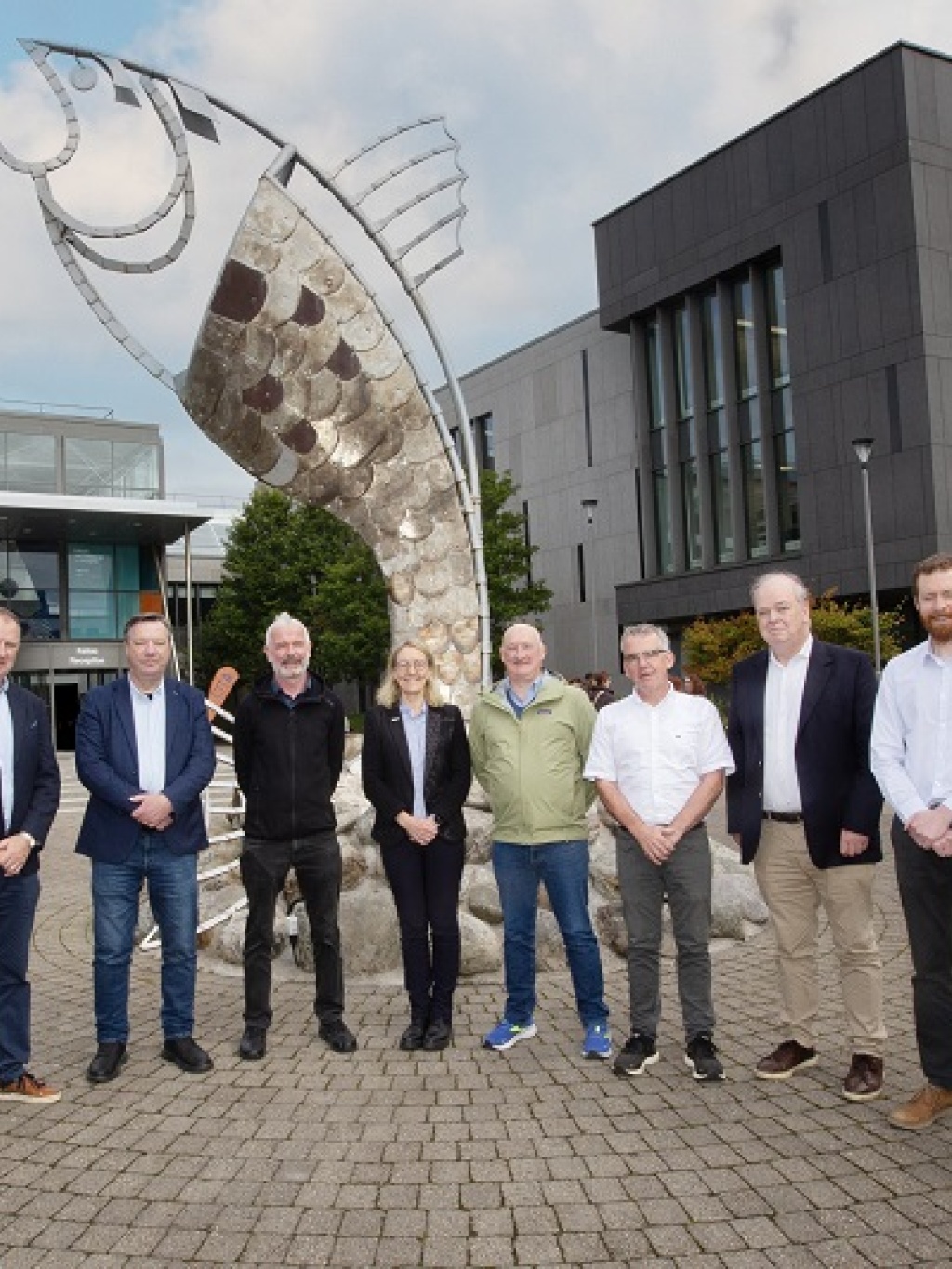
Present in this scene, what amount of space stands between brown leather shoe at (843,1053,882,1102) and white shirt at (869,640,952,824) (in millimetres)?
968

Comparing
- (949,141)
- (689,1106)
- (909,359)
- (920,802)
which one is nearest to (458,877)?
(689,1106)

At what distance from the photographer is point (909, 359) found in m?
25.8

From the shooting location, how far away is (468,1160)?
3834mm

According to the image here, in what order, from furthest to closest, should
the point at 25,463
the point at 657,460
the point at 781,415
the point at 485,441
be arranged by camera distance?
the point at 485,441 < the point at 25,463 < the point at 657,460 < the point at 781,415

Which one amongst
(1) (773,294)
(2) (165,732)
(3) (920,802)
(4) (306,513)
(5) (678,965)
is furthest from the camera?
(4) (306,513)

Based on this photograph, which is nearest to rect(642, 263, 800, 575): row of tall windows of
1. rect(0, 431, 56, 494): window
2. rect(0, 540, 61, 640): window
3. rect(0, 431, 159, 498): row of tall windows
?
rect(0, 431, 159, 498): row of tall windows

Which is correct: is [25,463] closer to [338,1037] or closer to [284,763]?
[284,763]

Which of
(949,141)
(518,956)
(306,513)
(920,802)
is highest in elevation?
(949,141)

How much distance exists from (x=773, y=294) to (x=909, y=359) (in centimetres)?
489

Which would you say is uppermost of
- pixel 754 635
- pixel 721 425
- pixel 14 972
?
pixel 721 425

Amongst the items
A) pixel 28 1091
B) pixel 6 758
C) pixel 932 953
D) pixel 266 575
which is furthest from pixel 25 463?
pixel 932 953

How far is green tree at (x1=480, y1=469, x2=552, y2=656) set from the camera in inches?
1230

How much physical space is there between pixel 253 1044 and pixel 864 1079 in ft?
8.12

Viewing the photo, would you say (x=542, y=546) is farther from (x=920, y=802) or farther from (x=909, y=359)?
(x=920, y=802)
